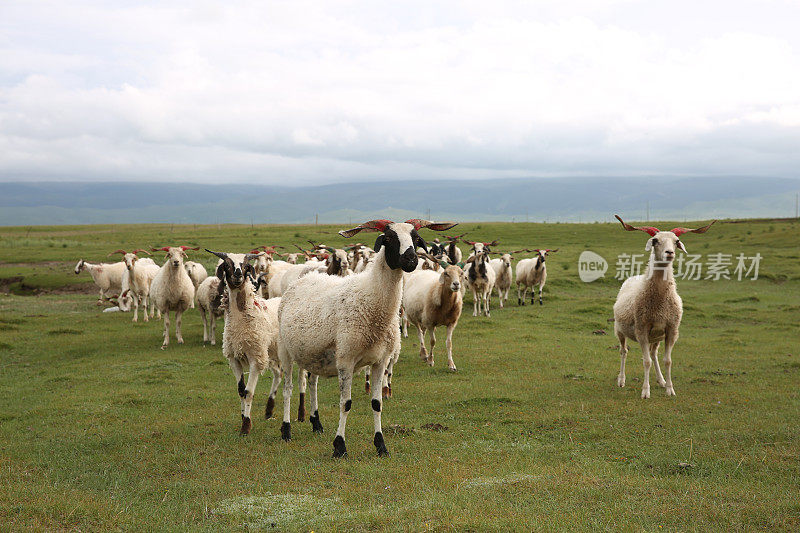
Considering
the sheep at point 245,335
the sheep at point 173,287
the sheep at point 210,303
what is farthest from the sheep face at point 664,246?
the sheep at point 173,287

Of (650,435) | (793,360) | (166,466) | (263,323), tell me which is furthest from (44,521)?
(793,360)

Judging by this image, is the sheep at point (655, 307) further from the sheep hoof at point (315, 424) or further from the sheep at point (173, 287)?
the sheep at point (173, 287)

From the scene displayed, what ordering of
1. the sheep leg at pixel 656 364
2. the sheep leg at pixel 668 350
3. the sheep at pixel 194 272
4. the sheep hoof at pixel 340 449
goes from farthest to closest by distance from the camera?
1. the sheep at pixel 194 272
2. the sheep leg at pixel 656 364
3. the sheep leg at pixel 668 350
4. the sheep hoof at pixel 340 449

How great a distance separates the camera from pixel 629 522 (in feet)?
20.4

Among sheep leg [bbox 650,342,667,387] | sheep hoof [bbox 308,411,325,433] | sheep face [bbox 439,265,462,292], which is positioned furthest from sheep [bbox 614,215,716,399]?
sheep hoof [bbox 308,411,325,433]

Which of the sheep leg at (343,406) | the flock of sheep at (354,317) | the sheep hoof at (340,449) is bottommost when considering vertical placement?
the sheep hoof at (340,449)

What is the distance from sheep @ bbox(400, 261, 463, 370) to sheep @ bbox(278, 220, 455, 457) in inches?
263

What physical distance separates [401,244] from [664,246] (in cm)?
604

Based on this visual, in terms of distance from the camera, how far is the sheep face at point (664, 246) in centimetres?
1166

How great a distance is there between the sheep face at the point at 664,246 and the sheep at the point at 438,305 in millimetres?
5208

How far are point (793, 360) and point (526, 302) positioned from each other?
1456cm

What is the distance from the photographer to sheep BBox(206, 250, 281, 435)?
10.7m

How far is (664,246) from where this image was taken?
11.8 meters

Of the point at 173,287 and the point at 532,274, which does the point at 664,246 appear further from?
the point at 532,274
